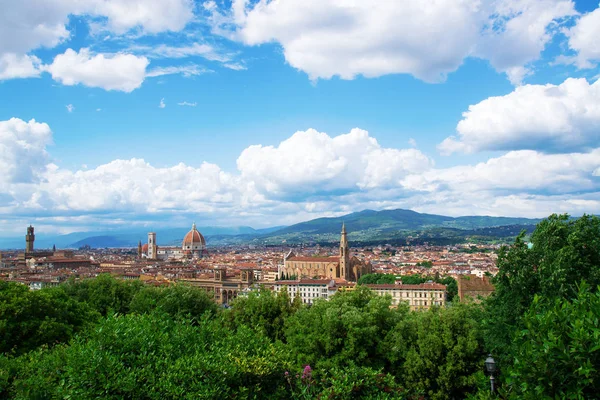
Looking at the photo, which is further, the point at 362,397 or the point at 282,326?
the point at 282,326

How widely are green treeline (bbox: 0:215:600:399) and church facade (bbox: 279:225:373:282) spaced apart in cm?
7506

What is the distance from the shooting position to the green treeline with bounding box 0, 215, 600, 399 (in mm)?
8180

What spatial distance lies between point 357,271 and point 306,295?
1065 inches

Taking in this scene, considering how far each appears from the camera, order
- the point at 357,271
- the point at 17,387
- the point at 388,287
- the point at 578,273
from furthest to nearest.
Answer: the point at 357,271
the point at 388,287
the point at 578,273
the point at 17,387

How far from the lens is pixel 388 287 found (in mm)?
69438

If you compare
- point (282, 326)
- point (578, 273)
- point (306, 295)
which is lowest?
point (306, 295)

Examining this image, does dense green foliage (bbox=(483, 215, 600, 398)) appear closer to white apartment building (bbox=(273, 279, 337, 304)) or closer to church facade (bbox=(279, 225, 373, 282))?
white apartment building (bbox=(273, 279, 337, 304))

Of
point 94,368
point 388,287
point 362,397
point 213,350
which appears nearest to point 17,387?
point 94,368

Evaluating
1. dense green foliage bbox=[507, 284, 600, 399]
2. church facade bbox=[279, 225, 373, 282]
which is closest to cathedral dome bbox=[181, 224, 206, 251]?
church facade bbox=[279, 225, 373, 282]

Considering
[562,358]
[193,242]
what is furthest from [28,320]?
[193,242]

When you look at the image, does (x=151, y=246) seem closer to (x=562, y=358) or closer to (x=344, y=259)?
(x=344, y=259)

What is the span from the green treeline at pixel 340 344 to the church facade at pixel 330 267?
246 ft

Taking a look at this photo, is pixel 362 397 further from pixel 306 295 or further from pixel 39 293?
pixel 306 295

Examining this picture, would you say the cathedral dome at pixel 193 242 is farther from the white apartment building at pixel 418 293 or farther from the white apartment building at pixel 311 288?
the white apartment building at pixel 418 293
